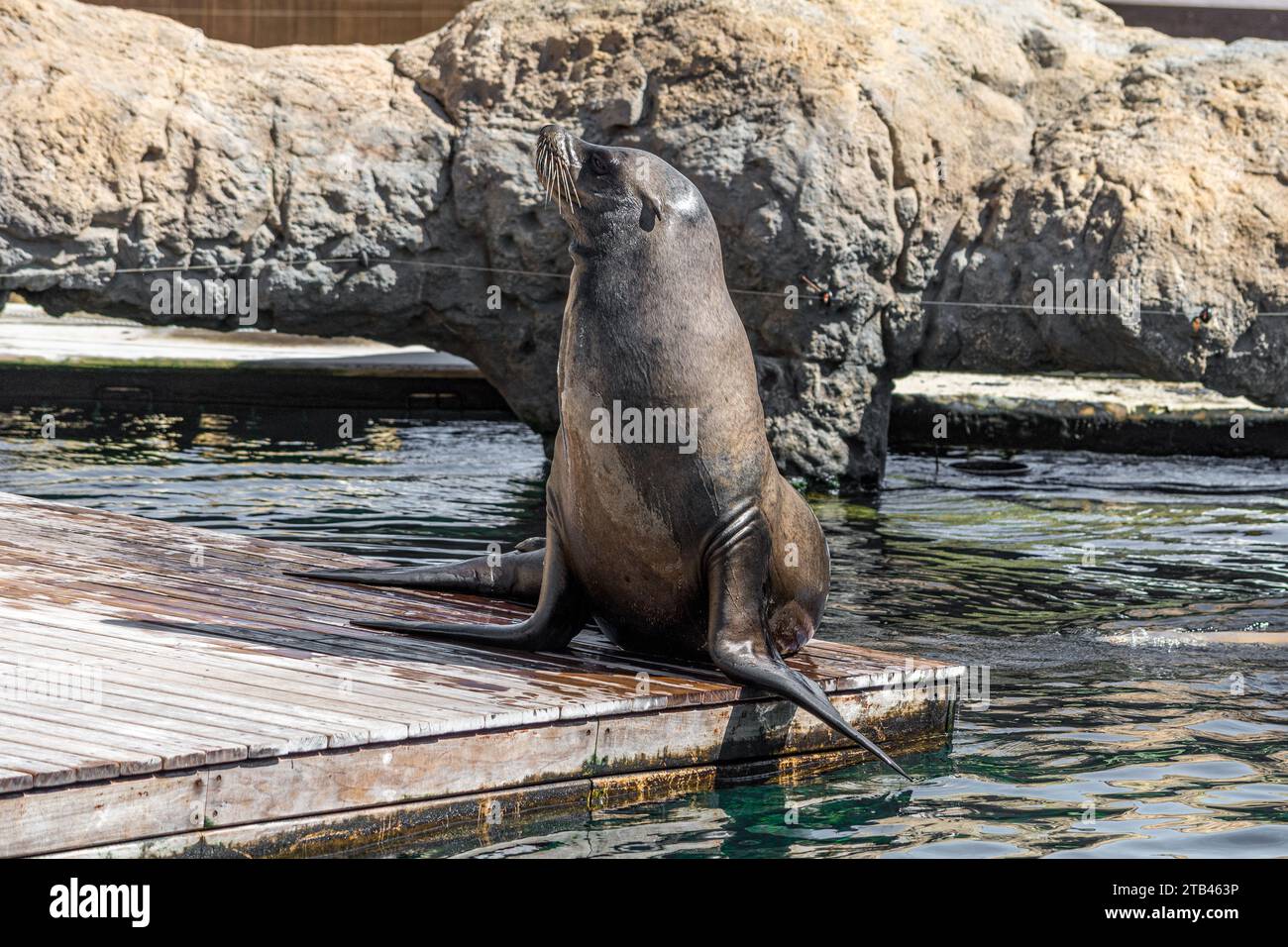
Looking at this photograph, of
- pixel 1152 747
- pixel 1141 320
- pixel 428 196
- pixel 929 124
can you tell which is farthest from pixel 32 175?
pixel 1152 747

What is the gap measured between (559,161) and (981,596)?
13.0 feet

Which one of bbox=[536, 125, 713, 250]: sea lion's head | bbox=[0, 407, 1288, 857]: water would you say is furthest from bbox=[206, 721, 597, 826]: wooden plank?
bbox=[536, 125, 713, 250]: sea lion's head

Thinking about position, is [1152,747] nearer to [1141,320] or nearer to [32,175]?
[1141,320]

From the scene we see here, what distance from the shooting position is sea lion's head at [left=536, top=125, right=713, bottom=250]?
474cm

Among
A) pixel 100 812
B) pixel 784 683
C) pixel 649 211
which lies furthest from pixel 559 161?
pixel 100 812

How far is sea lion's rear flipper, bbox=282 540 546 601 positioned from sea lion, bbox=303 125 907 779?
813mm

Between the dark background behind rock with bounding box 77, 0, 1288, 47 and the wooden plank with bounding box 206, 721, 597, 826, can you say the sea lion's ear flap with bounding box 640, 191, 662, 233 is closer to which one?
the wooden plank with bounding box 206, 721, 597, 826

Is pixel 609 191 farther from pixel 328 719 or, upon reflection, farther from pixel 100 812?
pixel 100 812

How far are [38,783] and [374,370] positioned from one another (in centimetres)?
1159

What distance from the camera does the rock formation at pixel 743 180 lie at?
32.6ft

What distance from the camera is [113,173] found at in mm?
9828

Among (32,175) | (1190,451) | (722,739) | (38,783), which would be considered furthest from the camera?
(1190,451)

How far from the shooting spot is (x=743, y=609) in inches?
184

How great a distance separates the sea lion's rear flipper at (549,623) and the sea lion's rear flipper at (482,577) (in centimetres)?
71
